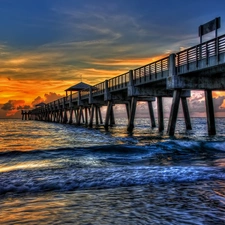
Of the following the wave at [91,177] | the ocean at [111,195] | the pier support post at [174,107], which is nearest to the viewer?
the ocean at [111,195]

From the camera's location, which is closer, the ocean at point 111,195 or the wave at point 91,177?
the ocean at point 111,195

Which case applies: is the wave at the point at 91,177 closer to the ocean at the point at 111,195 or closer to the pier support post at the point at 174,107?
the ocean at the point at 111,195

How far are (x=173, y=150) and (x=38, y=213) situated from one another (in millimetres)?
9588

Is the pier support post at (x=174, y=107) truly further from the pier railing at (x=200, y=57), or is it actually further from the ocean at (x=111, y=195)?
the ocean at (x=111, y=195)

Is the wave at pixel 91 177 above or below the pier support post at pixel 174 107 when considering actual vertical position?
below

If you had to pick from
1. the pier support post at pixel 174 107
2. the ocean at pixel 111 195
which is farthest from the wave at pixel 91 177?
the pier support post at pixel 174 107

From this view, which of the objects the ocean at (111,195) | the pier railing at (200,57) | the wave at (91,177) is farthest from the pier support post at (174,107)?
the wave at (91,177)

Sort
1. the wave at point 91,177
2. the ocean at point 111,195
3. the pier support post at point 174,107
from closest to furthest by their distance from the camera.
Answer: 1. the ocean at point 111,195
2. the wave at point 91,177
3. the pier support post at point 174,107

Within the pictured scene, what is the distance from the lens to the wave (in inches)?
251

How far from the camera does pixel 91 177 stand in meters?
7.21

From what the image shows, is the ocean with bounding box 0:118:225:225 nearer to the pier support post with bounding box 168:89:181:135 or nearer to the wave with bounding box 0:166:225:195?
the wave with bounding box 0:166:225:195

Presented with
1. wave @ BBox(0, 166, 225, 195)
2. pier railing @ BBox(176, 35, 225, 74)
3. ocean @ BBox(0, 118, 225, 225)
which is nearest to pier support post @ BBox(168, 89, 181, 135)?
pier railing @ BBox(176, 35, 225, 74)

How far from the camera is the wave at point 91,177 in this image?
6.38 m

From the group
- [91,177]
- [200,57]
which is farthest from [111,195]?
[200,57]
